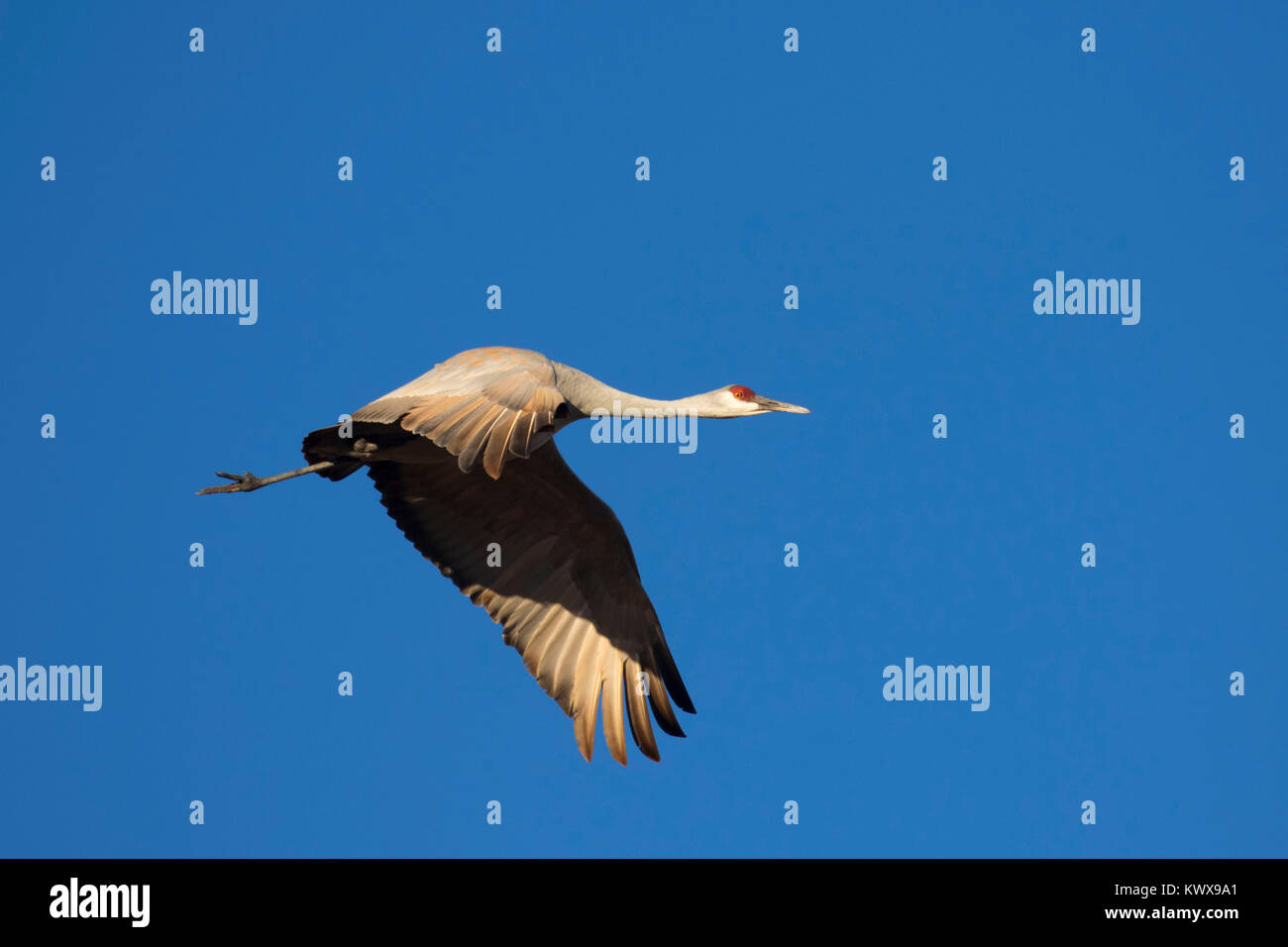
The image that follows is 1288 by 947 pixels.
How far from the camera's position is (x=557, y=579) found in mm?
17656

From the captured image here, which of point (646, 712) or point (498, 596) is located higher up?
point (498, 596)

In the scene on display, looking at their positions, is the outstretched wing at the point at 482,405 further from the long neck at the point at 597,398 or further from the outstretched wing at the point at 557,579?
the outstretched wing at the point at 557,579

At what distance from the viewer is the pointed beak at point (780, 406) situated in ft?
55.6

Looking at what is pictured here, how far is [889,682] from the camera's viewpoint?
2095 centimetres

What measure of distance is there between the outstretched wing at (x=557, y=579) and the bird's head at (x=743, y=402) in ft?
5.62

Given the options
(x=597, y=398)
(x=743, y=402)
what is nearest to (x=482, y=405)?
(x=597, y=398)

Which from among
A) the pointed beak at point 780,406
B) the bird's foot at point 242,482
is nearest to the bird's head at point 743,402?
the pointed beak at point 780,406

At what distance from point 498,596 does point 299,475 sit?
2.47 metres

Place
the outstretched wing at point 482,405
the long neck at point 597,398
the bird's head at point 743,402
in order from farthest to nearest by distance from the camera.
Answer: the bird's head at point 743,402
the long neck at point 597,398
the outstretched wing at point 482,405

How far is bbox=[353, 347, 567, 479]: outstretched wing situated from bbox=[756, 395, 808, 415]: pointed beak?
238 centimetres
